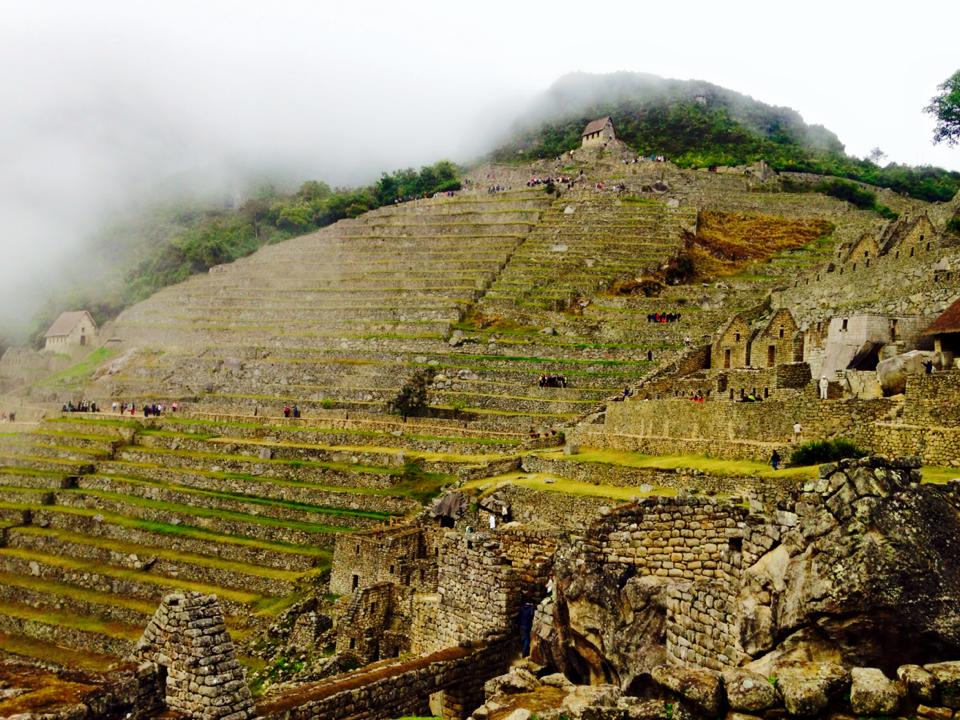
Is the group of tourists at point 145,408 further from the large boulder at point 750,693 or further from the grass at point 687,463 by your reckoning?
the large boulder at point 750,693

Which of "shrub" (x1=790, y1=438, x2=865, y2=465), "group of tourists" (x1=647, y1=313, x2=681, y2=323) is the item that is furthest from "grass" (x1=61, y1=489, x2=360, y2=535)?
"group of tourists" (x1=647, y1=313, x2=681, y2=323)

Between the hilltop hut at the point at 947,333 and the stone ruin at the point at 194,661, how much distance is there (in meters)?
13.9

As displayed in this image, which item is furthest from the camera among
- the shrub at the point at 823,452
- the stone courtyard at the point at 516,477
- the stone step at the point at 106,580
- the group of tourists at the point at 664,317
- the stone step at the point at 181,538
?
the group of tourists at the point at 664,317

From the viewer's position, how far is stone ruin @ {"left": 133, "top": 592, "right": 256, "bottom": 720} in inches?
261

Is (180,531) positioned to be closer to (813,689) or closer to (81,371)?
(813,689)

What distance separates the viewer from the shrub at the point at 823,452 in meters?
11.7

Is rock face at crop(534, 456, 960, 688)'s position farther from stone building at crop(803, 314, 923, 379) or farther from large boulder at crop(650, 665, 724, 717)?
stone building at crop(803, 314, 923, 379)

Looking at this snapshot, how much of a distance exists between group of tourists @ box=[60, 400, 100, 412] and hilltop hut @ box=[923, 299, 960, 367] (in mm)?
36878

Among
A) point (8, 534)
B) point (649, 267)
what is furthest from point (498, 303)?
point (8, 534)

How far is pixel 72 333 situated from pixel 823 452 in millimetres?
59358

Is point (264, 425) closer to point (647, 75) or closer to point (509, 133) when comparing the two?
point (509, 133)

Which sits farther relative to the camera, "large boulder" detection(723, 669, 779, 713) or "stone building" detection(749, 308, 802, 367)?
"stone building" detection(749, 308, 802, 367)

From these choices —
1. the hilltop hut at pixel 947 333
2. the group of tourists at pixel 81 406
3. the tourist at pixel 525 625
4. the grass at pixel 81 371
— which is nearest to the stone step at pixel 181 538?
the group of tourists at pixel 81 406

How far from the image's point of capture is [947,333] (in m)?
16.1
